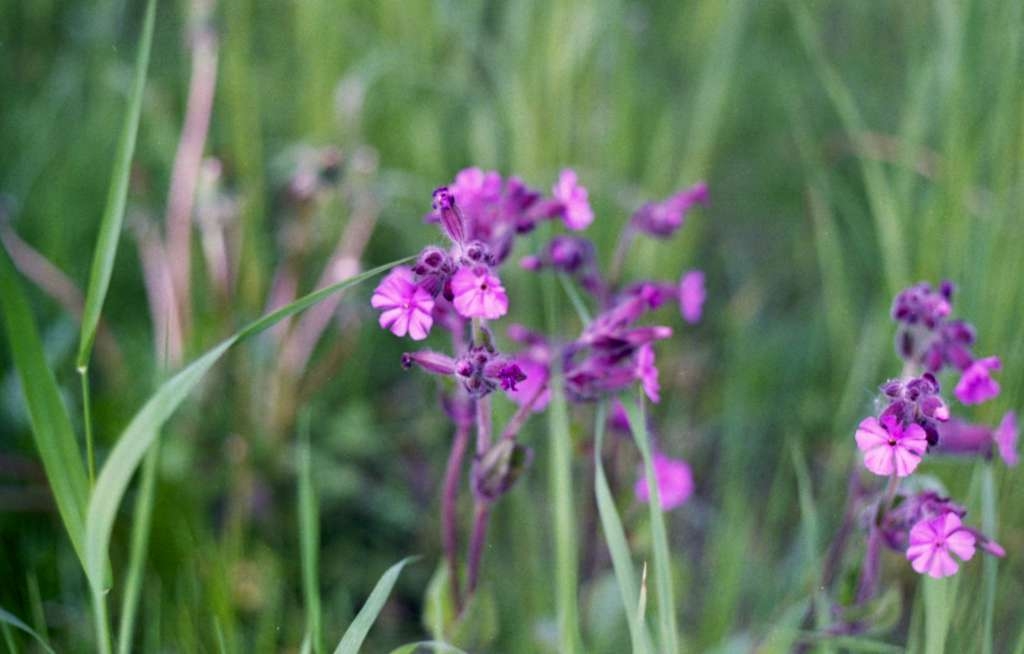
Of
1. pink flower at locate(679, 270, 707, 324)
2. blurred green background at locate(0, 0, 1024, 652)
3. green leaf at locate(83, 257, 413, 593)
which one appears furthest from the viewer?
blurred green background at locate(0, 0, 1024, 652)

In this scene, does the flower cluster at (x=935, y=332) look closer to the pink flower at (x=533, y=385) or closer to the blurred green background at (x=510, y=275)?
the blurred green background at (x=510, y=275)

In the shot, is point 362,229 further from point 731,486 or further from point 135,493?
point 731,486

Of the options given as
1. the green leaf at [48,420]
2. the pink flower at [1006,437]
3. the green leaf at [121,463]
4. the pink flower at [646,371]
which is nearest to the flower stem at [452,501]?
the pink flower at [646,371]

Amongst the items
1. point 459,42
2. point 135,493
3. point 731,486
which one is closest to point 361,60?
point 459,42

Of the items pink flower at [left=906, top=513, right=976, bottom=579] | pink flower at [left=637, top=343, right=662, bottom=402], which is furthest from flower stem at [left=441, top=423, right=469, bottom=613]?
pink flower at [left=906, top=513, right=976, bottom=579]

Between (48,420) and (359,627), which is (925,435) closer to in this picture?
(359,627)

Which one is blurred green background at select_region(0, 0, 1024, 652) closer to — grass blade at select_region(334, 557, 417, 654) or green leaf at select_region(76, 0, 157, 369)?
grass blade at select_region(334, 557, 417, 654)

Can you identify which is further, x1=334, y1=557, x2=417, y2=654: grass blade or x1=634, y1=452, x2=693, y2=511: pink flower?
x1=634, y1=452, x2=693, y2=511: pink flower
